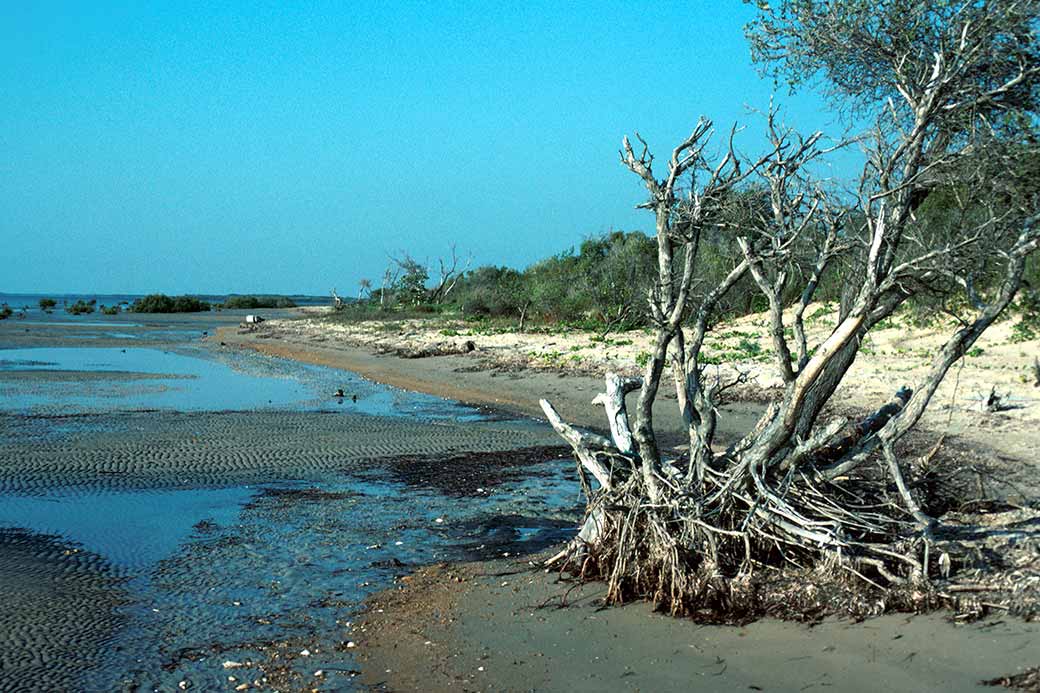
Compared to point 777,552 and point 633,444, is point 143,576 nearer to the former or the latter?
point 633,444

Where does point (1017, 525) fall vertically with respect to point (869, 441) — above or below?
below

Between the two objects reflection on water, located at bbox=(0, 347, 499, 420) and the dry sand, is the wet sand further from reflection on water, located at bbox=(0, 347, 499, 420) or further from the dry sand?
reflection on water, located at bbox=(0, 347, 499, 420)

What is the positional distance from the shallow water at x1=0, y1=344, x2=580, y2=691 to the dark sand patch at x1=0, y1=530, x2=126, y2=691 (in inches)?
0.9

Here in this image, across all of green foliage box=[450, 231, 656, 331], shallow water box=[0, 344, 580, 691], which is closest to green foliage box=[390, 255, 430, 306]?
green foliage box=[450, 231, 656, 331]

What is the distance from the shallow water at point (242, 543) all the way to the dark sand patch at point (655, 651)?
507mm

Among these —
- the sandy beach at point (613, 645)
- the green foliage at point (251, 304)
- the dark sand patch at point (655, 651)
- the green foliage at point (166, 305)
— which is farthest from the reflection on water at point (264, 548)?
the green foliage at point (251, 304)

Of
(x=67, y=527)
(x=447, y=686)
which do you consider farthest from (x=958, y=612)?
(x=67, y=527)

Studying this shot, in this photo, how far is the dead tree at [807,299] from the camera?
21.8 ft

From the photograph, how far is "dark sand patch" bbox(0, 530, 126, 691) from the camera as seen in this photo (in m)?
6.20

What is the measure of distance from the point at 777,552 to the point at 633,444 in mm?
1439

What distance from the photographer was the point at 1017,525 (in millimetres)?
7168

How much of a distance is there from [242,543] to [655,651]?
14.5 ft

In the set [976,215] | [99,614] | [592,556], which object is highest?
[976,215]

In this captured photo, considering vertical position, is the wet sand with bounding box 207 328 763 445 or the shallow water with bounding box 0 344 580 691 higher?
the wet sand with bounding box 207 328 763 445
